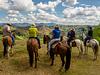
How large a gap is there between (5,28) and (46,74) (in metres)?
5.20

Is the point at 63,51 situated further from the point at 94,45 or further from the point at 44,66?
the point at 94,45

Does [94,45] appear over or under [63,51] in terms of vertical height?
under

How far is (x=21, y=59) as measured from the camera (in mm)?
19031

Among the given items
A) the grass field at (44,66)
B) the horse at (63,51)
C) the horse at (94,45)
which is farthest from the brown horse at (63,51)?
the horse at (94,45)

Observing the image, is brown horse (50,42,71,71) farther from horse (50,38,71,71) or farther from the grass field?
the grass field

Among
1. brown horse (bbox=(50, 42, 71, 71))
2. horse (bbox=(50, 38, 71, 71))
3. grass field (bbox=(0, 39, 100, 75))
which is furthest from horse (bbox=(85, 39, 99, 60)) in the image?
brown horse (bbox=(50, 42, 71, 71))

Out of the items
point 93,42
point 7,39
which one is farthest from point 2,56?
point 93,42

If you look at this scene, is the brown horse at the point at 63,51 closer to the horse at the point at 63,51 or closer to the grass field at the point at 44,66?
the horse at the point at 63,51

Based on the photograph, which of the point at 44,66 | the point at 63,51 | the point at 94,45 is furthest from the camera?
the point at 94,45

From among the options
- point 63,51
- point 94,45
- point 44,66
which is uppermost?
point 63,51

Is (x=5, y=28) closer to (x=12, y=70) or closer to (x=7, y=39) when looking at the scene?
(x=7, y=39)

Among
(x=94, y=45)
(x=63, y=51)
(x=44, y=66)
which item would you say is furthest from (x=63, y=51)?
(x=94, y=45)

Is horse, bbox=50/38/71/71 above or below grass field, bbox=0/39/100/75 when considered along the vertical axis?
above

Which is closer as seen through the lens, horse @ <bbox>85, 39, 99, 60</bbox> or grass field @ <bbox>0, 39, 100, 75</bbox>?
grass field @ <bbox>0, 39, 100, 75</bbox>
